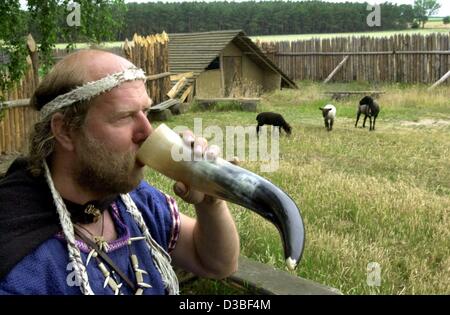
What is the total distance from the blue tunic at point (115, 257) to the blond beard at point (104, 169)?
0.63 feet

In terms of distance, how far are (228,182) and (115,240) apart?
23.9 inches

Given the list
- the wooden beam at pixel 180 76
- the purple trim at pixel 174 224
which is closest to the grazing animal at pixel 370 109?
the wooden beam at pixel 180 76

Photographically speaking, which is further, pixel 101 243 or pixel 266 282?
pixel 266 282

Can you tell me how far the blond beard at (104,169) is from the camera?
5.70 ft

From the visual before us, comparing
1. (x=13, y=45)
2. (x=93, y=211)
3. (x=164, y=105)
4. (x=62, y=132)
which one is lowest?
(x=164, y=105)

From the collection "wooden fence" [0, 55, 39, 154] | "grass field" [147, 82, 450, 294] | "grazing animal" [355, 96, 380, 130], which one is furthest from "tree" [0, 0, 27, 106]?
"grazing animal" [355, 96, 380, 130]

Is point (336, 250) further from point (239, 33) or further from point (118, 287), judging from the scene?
point (239, 33)

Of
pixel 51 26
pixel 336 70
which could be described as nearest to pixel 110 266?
pixel 51 26

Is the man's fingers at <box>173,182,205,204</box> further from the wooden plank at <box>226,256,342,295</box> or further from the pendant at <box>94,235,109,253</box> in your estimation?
the wooden plank at <box>226,256,342,295</box>

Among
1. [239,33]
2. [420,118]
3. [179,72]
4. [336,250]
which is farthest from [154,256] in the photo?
[239,33]

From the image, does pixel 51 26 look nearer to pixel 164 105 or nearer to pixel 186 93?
pixel 164 105

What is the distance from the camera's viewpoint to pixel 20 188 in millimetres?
1753

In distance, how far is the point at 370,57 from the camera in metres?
24.9
